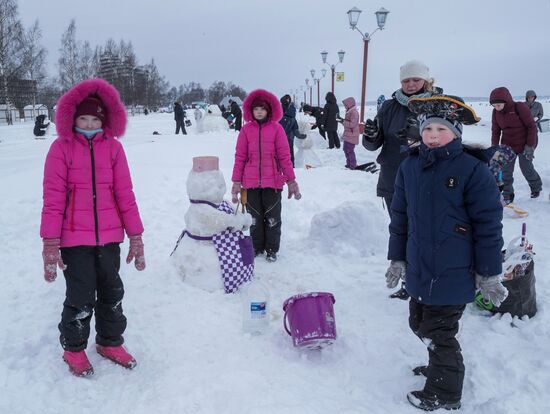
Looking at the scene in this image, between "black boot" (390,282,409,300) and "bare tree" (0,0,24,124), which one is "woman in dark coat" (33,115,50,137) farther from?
"black boot" (390,282,409,300)

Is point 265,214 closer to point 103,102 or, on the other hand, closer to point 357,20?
point 103,102

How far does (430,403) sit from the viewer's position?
247cm

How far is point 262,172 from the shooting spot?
483 cm

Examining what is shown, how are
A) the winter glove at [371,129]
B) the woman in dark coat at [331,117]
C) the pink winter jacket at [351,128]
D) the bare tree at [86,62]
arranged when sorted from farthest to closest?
the bare tree at [86,62] < the woman in dark coat at [331,117] < the pink winter jacket at [351,128] < the winter glove at [371,129]

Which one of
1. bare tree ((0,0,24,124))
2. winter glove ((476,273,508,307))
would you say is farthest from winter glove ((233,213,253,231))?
bare tree ((0,0,24,124))

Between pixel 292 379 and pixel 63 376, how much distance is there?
4.89 feet

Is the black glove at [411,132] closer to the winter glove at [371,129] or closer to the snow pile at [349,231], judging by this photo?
the winter glove at [371,129]

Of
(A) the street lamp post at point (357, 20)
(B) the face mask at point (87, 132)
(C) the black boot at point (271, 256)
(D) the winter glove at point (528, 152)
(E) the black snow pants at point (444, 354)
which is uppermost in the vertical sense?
(A) the street lamp post at point (357, 20)

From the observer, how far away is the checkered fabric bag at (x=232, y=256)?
4.02 metres

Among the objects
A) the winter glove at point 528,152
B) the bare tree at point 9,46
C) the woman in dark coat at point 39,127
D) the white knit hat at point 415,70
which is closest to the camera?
the white knit hat at point 415,70

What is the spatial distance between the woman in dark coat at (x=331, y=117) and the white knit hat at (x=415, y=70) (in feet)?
35.4

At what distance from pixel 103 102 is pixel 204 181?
4.38 feet

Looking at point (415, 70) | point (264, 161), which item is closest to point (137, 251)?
point (264, 161)

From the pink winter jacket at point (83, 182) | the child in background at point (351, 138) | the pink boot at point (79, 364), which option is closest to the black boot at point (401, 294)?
the pink winter jacket at point (83, 182)
